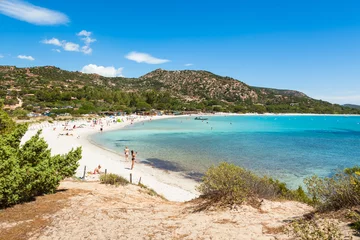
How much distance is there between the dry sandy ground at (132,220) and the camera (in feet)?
22.1

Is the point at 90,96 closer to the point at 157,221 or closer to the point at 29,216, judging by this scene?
the point at 29,216

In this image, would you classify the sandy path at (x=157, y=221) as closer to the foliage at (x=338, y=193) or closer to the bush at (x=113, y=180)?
the foliage at (x=338, y=193)

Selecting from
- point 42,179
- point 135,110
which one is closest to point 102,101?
point 135,110

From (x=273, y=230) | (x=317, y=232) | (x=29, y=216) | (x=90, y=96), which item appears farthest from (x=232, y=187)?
(x=90, y=96)

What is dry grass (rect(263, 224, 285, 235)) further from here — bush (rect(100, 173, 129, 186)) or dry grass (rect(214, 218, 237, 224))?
bush (rect(100, 173, 129, 186))

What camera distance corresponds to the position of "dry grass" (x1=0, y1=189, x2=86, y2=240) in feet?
22.9

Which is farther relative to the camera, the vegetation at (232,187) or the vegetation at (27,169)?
the vegetation at (232,187)

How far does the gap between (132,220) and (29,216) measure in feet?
10.8

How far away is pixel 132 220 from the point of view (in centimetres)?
795

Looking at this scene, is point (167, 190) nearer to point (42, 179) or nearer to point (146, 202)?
point (146, 202)

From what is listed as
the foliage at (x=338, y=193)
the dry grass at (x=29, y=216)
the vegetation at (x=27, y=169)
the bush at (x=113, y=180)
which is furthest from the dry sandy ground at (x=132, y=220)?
the bush at (x=113, y=180)

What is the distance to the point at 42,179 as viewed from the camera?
9297mm

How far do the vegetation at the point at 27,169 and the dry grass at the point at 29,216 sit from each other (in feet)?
1.25

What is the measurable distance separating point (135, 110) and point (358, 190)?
115096mm
